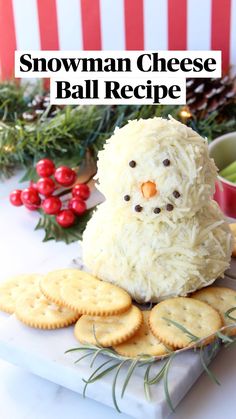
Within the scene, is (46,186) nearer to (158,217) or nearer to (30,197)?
(30,197)

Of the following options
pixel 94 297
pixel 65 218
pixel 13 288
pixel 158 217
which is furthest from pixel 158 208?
pixel 65 218

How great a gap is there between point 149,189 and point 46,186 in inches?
14.6

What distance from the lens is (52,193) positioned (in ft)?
3.61

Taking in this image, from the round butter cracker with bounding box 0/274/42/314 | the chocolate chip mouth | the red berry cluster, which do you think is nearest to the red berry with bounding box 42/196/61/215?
the red berry cluster

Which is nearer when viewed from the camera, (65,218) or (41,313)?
(41,313)

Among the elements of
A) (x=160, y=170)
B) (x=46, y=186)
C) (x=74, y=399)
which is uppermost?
(x=160, y=170)

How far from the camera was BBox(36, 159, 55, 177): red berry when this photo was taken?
1098 millimetres

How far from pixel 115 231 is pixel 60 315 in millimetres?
112

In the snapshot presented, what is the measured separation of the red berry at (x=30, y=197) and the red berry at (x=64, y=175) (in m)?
0.04

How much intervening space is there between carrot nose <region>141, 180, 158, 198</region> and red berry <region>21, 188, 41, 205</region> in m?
0.38

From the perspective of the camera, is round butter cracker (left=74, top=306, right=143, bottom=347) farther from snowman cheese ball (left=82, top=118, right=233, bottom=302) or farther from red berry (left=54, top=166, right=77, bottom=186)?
red berry (left=54, top=166, right=77, bottom=186)

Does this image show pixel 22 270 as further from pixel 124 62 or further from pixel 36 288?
pixel 124 62

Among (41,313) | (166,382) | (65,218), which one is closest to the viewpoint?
(166,382)

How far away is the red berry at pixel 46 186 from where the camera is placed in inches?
42.0
